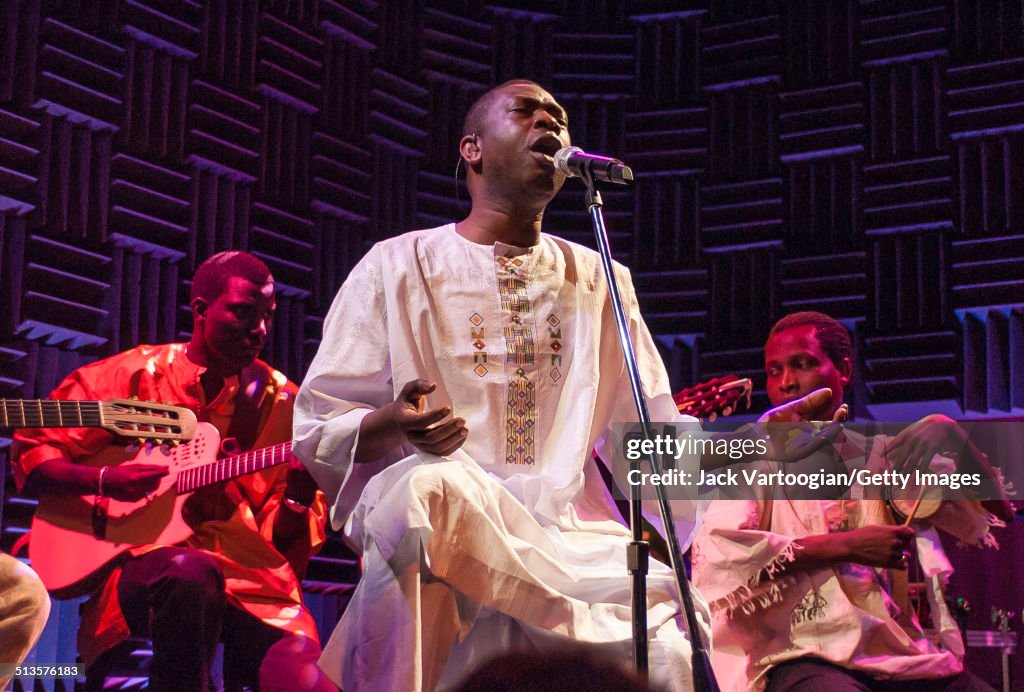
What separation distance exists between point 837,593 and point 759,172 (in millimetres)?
3098

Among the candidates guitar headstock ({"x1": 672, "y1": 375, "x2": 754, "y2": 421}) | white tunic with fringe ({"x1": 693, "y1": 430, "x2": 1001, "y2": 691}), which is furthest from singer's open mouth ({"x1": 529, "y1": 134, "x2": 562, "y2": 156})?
white tunic with fringe ({"x1": 693, "y1": 430, "x2": 1001, "y2": 691})

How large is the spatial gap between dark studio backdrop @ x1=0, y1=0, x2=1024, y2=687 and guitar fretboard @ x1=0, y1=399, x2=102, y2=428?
2.66 feet

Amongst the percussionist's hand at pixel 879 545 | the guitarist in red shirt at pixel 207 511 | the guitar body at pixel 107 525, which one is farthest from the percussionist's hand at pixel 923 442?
the guitar body at pixel 107 525

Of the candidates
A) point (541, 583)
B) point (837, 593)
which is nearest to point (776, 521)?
point (837, 593)

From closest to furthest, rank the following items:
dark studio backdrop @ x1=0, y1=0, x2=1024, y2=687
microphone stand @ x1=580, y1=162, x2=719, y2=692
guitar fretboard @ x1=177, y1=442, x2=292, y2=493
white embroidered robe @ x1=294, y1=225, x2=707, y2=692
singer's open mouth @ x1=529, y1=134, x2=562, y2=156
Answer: microphone stand @ x1=580, y1=162, x2=719, y2=692 → white embroidered robe @ x1=294, y1=225, x2=707, y2=692 → singer's open mouth @ x1=529, y1=134, x2=562, y2=156 → guitar fretboard @ x1=177, y1=442, x2=292, y2=493 → dark studio backdrop @ x1=0, y1=0, x2=1024, y2=687

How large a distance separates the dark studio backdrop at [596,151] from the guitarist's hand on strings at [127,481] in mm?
838

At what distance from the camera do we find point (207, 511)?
426cm

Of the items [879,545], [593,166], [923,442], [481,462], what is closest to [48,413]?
[481,462]

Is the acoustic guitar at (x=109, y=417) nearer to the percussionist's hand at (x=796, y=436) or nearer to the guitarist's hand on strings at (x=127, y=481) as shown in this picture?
the guitarist's hand on strings at (x=127, y=481)

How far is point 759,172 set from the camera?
6215 mm

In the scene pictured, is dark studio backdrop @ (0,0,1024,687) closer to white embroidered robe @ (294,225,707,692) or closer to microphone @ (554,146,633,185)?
white embroidered robe @ (294,225,707,692)

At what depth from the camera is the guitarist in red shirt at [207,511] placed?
3766 millimetres

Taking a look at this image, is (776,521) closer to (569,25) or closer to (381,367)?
(381,367)

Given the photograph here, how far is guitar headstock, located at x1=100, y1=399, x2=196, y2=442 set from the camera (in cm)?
400
